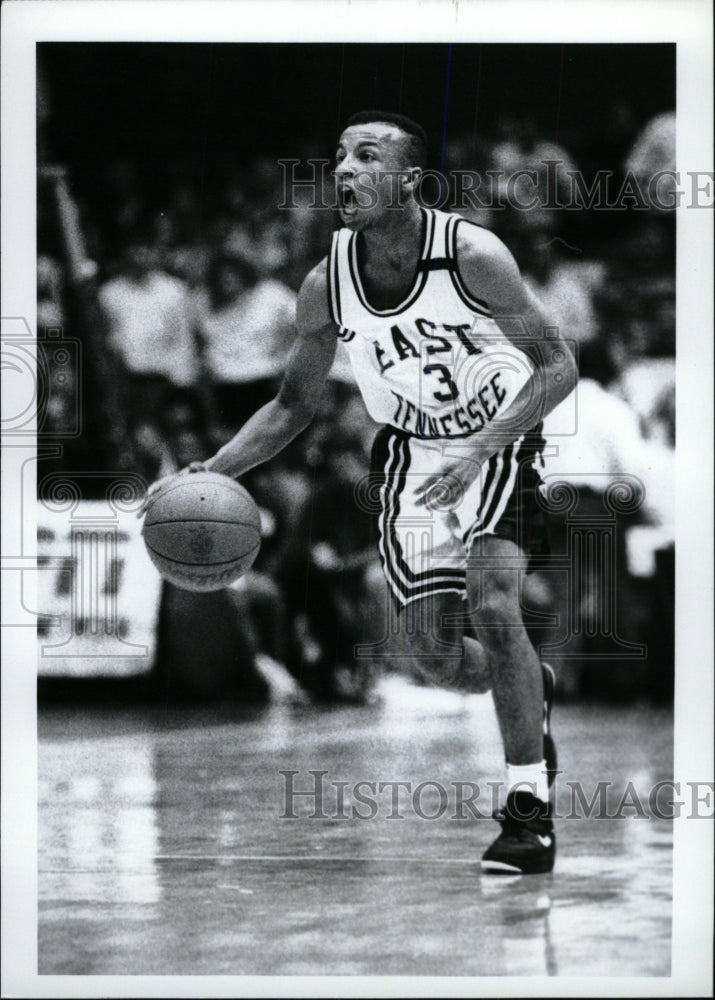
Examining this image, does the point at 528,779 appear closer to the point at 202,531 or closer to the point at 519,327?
the point at 202,531

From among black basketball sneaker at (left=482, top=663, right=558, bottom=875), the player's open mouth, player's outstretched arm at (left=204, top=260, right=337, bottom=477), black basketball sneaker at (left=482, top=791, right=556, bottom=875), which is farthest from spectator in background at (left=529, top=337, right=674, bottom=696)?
the player's open mouth

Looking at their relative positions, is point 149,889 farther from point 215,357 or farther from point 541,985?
point 215,357

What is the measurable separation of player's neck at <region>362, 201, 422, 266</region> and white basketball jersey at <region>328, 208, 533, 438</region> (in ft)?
0.10

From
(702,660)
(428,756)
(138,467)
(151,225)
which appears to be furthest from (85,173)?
(702,660)

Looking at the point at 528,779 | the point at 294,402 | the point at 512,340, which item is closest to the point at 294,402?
the point at 294,402

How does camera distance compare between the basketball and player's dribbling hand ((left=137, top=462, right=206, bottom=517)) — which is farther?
player's dribbling hand ((left=137, top=462, right=206, bottom=517))

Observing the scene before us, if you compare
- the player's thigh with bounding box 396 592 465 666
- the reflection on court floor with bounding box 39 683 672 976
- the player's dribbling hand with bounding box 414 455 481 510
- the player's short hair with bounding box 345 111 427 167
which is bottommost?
the reflection on court floor with bounding box 39 683 672 976

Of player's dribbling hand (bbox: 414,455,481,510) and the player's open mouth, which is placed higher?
the player's open mouth

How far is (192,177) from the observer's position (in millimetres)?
4398

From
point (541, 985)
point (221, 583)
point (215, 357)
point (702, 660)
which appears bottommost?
point (541, 985)

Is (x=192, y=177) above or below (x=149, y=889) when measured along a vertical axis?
above

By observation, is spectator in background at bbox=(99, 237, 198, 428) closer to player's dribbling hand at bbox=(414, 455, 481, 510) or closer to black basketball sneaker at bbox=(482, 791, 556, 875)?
player's dribbling hand at bbox=(414, 455, 481, 510)

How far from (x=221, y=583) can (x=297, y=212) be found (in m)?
1.30

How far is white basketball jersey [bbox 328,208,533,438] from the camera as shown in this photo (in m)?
4.38
